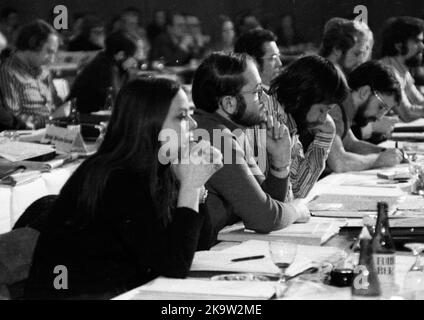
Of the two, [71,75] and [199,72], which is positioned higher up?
[199,72]

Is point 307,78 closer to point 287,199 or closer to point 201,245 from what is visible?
point 287,199

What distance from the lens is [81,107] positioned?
5.67m

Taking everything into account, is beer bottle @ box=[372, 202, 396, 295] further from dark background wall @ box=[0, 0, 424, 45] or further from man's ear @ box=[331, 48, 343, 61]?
dark background wall @ box=[0, 0, 424, 45]

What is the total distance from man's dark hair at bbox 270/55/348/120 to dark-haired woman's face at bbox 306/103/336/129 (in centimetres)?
2

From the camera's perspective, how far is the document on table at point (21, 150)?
3836mm

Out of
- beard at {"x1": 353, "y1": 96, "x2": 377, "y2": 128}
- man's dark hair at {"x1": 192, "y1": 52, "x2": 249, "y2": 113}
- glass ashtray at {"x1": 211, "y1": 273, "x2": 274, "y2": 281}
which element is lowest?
beard at {"x1": 353, "y1": 96, "x2": 377, "y2": 128}

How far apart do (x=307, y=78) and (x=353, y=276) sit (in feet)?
4.49

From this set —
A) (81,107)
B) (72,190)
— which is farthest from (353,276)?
(81,107)

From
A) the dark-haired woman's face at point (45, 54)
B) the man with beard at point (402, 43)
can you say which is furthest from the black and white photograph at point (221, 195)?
the man with beard at point (402, 43)

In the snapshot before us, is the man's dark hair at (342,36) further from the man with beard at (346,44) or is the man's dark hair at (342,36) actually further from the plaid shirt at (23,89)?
the plaid shirt at (23,89)

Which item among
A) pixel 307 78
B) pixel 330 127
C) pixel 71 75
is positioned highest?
pixel 307 78

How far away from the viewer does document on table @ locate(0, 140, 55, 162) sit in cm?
384

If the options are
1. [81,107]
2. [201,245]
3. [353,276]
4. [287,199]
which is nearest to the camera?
[353,276]

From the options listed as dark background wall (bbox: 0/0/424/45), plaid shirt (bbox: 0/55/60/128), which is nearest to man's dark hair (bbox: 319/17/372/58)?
plaid shirt (bbox: 0/55/60/128)
